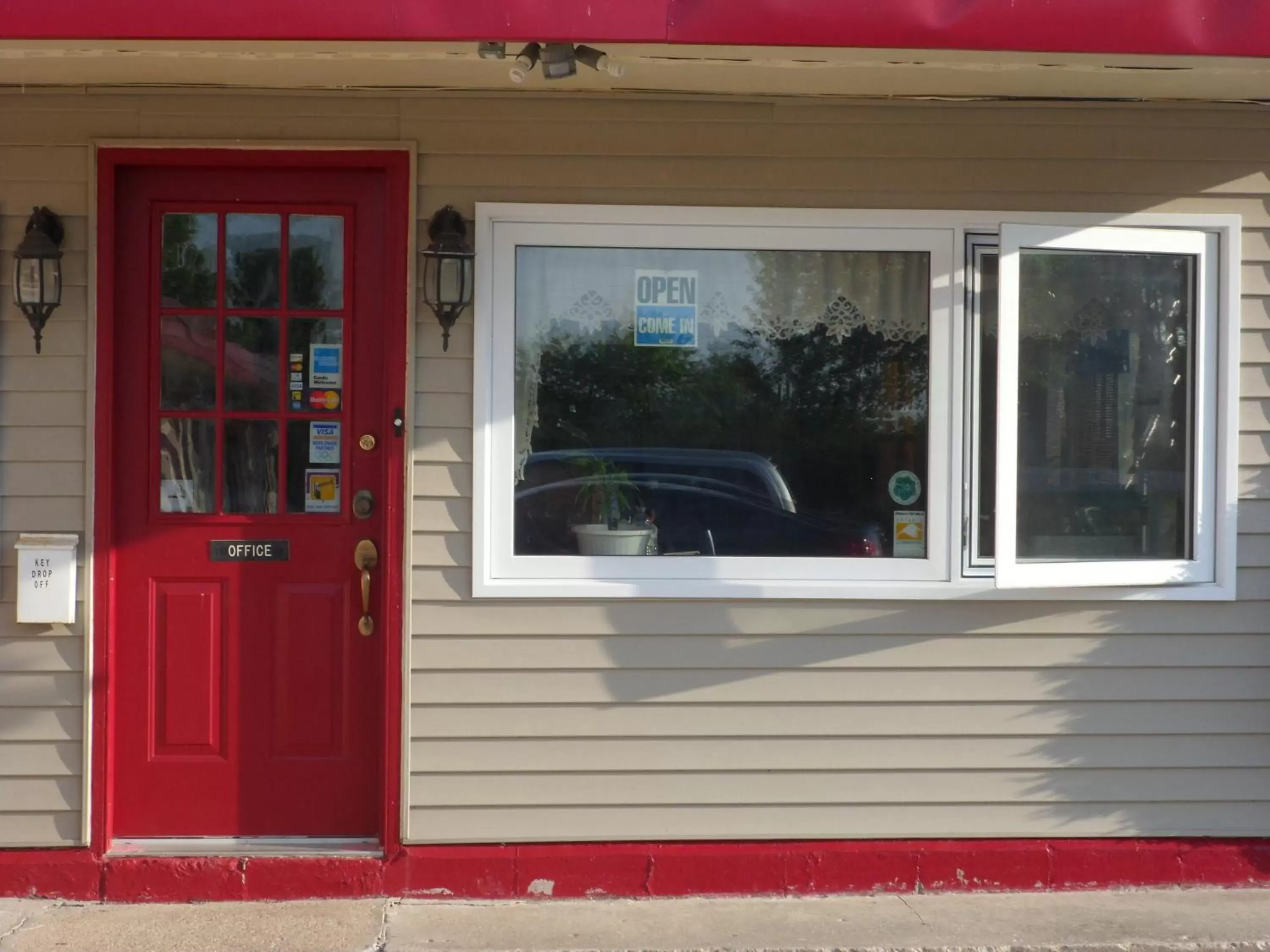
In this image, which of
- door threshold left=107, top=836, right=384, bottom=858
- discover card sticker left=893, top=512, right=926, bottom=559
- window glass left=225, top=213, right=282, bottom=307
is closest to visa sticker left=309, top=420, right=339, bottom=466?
window glass left=225, top=213, right=282, bottom=307

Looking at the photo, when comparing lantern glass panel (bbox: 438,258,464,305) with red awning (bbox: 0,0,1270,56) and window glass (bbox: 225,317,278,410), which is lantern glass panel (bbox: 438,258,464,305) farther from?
red awning (bbox: 0,0,1270,56)

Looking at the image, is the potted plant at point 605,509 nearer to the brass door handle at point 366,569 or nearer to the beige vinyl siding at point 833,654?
the beige vinyl siding at point 833,654

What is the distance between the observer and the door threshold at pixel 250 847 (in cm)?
406

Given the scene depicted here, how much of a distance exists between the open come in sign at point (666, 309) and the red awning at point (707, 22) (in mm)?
953

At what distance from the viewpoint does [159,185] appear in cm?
410

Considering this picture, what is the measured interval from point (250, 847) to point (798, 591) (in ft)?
6.47

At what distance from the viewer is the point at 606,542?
4.19 metres

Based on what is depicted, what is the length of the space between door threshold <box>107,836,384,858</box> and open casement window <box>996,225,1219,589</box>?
7.86 ft

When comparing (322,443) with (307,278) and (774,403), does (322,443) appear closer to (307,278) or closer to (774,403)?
(307,278)

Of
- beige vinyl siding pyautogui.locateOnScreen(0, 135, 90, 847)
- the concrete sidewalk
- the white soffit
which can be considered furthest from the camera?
beige vinyl siding pyautogui.locateOnScreen(0, 135, 90, 847)

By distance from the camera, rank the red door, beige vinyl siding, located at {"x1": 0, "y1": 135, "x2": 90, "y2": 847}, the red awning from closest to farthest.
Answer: the red awning < beige vinyl siding, located at {"x1": 0, "y1": 135, "x2": 90, "y2": 847} < the red door

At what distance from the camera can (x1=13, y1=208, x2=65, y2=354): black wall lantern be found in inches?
153

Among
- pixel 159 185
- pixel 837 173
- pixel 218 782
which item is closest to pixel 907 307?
pixel 837 173

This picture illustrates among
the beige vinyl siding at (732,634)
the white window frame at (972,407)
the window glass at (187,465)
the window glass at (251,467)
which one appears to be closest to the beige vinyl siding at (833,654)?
the beige vinyl siding at (732,634)
